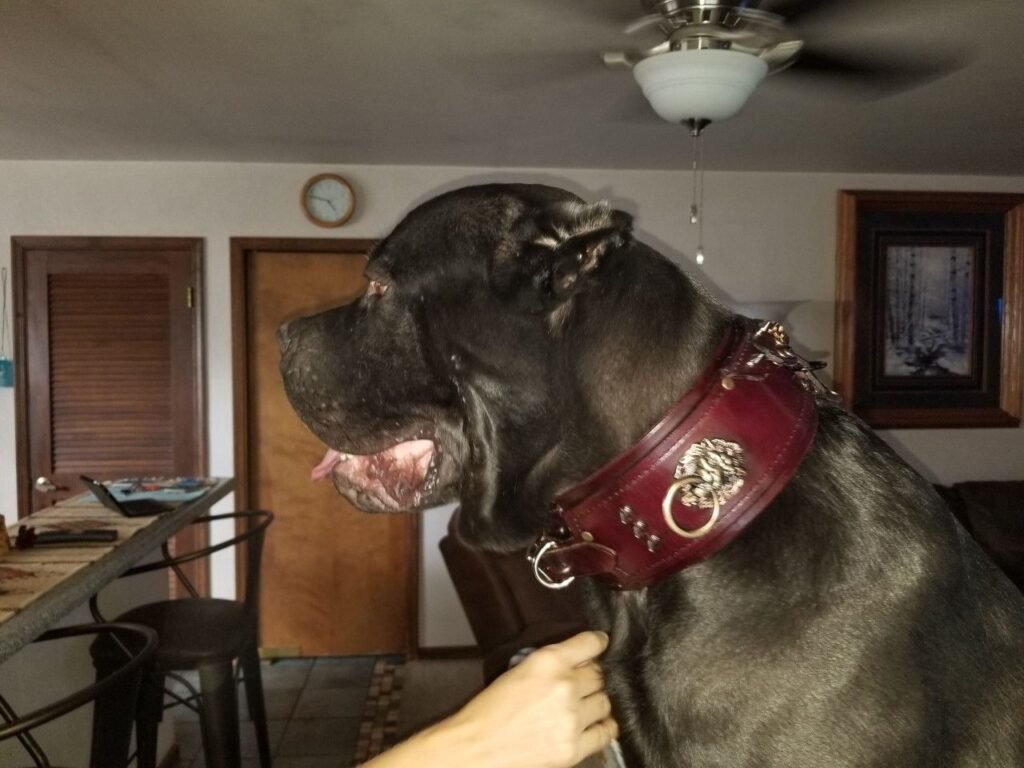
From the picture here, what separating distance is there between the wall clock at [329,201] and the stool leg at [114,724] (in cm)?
284

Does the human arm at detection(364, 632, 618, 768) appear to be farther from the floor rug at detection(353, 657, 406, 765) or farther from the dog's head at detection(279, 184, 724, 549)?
the floor rug at detection(353, 657, 406, 765)

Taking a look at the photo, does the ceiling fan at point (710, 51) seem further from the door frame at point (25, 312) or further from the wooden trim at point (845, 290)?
the door frame at point (25, 312)

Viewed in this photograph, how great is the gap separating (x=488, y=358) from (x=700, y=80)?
1.48m

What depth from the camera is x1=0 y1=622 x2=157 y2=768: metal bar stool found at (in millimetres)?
1187

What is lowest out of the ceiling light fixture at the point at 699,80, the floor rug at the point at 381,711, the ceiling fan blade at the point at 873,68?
the floor rug at the point at 381,711

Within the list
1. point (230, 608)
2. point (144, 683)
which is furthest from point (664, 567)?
point (230, 608)

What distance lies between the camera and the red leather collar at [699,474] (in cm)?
78

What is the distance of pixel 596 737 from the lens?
2.94ft

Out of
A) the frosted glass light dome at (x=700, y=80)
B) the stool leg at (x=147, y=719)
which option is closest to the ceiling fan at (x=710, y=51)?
the frosted glass light dome at (x=700, y=80)

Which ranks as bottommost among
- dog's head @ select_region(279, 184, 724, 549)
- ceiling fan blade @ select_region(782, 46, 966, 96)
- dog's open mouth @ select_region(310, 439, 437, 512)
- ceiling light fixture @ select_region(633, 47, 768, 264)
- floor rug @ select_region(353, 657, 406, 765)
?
floor rug @ select_region(353, 657, 406, 765)

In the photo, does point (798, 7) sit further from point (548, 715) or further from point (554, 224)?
point (548, 715)

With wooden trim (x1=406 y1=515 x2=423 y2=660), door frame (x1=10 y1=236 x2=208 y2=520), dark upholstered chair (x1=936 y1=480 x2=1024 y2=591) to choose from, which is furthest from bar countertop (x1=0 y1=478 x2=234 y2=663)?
dark upholstered chair (x1=936 y1=480 x2=1024 y2=591)

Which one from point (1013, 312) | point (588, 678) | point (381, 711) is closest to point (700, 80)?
point (588, 678)

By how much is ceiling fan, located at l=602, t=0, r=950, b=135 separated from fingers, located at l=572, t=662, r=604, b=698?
1579mm
